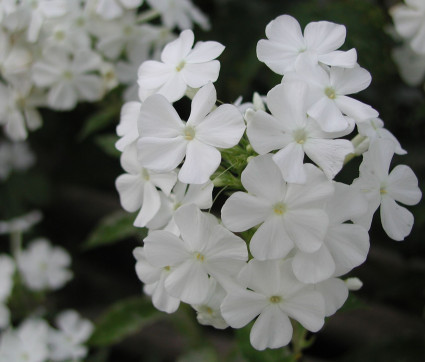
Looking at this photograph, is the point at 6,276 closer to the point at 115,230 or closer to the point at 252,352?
the point at 115,230

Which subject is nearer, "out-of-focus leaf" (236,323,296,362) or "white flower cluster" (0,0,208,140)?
"out-of-focus leaf" (236,323,296,362)

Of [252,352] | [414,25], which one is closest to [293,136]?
[252,352]

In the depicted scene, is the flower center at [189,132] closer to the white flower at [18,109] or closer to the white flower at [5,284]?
the white flower at [18,109]

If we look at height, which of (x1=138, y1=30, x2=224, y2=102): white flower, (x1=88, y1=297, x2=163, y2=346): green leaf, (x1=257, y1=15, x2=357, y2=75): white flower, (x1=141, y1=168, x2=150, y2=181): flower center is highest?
(x1=257, y1=15, x2=357, y2=75): white flower

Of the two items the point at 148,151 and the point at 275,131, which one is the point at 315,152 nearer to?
the point at 275,131

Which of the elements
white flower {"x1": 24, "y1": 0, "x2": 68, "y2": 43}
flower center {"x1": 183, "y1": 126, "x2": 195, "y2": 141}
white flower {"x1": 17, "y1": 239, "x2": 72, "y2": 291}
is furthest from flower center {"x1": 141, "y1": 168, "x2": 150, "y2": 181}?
white flower {"x1": 17, "y1": 239, "x2": 72, "y2": 291}

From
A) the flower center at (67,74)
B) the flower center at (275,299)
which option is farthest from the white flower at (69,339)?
the flower center at (275,299)

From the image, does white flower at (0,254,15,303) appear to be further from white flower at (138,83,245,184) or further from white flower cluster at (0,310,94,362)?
white flower at (138,83,245,184)
